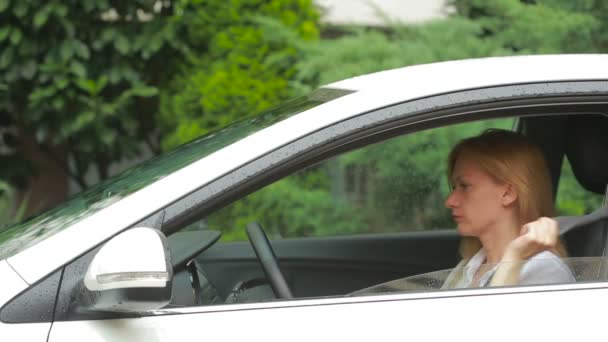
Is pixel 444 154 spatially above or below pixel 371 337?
above

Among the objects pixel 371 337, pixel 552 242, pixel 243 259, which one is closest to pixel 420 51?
pixel 243 259

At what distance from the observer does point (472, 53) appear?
17.2 ft

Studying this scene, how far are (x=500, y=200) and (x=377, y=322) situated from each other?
29.4 inches

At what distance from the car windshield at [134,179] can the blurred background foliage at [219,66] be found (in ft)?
7.47

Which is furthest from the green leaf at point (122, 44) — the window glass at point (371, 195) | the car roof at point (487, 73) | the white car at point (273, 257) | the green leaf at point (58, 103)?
the car roof at point (487, 73)

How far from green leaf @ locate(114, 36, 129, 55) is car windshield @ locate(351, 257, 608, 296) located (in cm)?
389

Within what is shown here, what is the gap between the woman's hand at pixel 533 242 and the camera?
2.29m

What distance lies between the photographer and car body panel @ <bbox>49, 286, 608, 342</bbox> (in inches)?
77.0

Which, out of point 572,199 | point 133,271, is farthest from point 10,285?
point 572,199

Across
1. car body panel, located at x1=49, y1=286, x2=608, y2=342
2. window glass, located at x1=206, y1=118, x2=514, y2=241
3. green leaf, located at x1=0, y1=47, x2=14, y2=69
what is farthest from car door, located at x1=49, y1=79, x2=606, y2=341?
green leaf, located at x1=0, y1=47, x2=14, y2=69

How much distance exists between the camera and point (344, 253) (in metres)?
3.63

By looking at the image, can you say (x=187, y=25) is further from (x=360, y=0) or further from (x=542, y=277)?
(x=542, y=277)

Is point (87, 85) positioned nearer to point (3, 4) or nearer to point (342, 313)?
point (3, 4)

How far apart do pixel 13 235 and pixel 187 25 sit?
390cm
